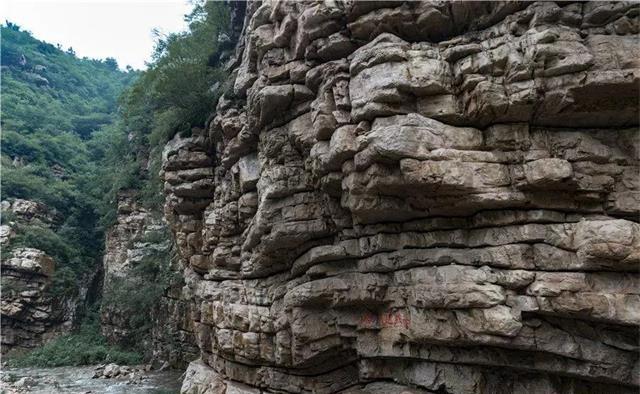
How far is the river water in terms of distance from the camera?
1484 cm

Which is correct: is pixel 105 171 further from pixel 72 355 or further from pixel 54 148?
pixel 72 355

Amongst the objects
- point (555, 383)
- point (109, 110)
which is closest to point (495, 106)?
point (555, 383)

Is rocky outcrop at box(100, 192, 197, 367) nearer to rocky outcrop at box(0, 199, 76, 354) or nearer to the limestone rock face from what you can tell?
rocky outcrop at box(0, 199, 76, 354)

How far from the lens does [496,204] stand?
18.7 ft

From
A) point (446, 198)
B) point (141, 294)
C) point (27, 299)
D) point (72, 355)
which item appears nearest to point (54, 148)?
point (27, 299)

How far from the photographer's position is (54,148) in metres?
32.4

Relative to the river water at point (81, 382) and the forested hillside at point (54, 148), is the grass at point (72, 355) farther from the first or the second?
the forested hillside at point (54, 148)

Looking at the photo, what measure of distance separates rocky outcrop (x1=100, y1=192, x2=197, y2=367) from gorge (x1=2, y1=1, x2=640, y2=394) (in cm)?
1076

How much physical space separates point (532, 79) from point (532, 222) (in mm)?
1984

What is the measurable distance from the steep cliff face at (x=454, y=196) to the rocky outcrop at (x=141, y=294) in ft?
37.9

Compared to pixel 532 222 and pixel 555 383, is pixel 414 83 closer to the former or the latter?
pixel 532 222

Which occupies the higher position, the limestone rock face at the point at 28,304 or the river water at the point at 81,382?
the limestone rock face at the point at 28,304

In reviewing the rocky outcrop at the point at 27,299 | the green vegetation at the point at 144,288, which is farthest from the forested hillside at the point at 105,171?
the rocky outcrop at the point at 27,299

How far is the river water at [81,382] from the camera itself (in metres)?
14.8
